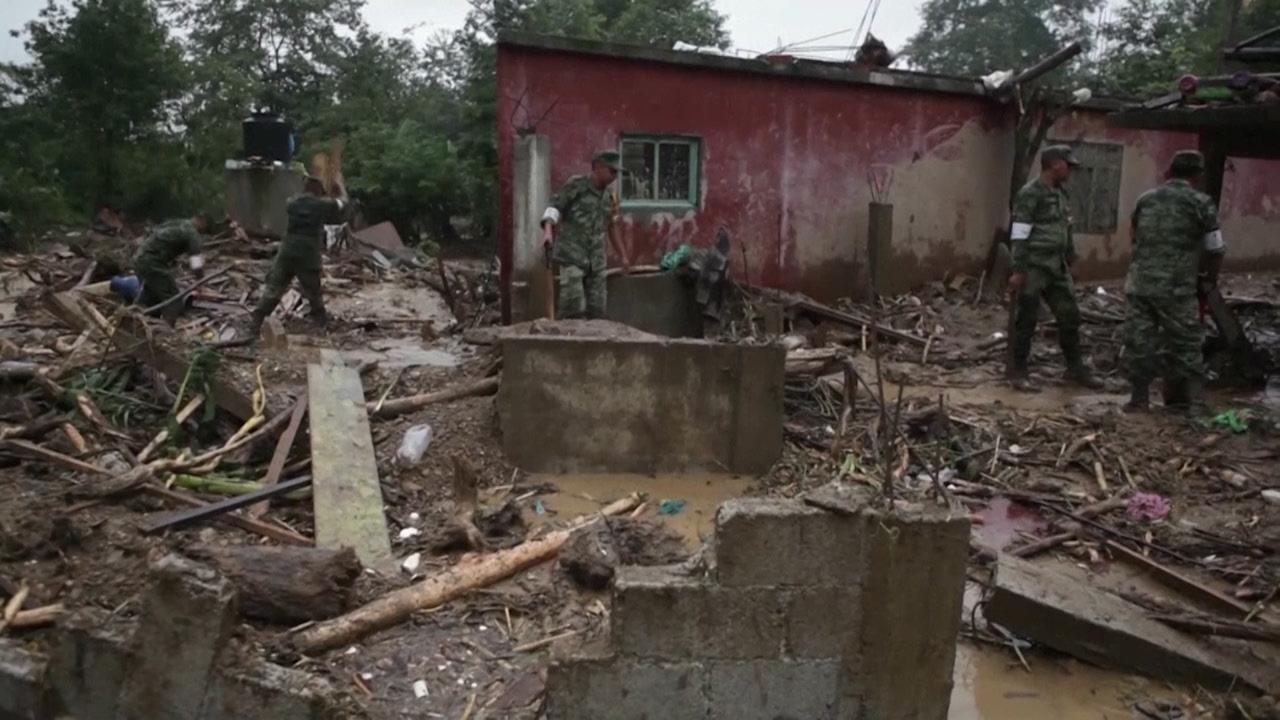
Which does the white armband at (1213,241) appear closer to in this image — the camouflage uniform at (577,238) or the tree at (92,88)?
the camouflage uniform at (577,238)

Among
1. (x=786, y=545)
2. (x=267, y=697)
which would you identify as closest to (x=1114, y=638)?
(x=786, y=545)

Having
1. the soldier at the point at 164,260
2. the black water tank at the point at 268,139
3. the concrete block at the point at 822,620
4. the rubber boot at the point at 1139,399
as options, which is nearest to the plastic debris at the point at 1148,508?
the rubber boot at the point at 1139,399

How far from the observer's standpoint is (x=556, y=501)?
6.20m

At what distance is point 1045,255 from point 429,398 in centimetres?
531

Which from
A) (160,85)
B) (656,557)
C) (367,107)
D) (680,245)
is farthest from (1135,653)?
(367,107)

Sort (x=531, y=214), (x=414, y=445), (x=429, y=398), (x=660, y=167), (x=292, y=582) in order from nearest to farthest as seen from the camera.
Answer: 1. (x=292, y=582)
2. (x=414, y=445)
3. (x=429, y=398)
4. (x=531, y=214)
5. (x=660, y=167)

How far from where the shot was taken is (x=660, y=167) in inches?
455

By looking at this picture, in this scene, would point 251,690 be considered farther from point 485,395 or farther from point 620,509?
point 485,395

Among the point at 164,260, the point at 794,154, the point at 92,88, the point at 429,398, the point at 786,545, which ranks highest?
the point at 92,88

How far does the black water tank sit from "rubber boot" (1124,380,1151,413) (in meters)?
13.7

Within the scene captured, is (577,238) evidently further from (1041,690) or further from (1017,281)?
(1041,690)

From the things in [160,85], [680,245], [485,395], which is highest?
[160,85]

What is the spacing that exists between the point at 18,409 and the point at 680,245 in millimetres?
6897

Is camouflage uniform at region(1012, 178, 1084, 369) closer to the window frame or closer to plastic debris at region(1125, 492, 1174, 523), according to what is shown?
plastic debris at region(1125, 492, 1174, 523)
